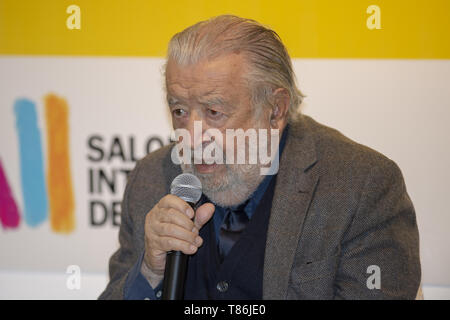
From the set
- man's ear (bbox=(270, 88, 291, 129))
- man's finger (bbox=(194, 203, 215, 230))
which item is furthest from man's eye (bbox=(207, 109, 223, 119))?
man's finger (bbox=(194, 203, 215, 230))

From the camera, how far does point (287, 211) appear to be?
1557mm

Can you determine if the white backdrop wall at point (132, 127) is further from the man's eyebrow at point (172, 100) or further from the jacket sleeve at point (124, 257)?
the man's eyebrow at point (172, 100)

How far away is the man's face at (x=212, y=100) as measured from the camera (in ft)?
5.07

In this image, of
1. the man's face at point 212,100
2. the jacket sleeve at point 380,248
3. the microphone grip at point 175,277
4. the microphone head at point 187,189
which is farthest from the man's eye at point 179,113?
the jacket sleeve at point 380,248

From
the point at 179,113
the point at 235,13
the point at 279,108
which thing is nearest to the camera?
the point at 179,113

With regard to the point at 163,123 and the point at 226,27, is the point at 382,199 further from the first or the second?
the point at 163,123

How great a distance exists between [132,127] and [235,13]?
2.13 ft

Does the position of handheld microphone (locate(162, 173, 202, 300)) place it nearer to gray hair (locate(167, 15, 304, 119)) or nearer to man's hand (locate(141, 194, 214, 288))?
man's hand (locate(141, 194, 214, 288))

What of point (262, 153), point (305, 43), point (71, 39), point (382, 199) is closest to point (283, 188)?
point (262, 153)

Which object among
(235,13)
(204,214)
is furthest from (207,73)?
(235,13)

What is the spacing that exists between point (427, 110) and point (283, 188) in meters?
0.72

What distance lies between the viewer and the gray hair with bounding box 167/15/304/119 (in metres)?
1.56

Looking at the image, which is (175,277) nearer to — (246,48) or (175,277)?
(175,277)
